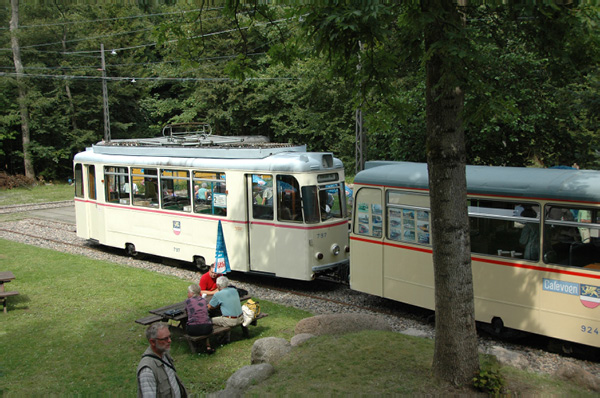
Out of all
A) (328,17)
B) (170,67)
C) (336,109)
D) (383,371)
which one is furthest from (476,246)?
(170,67)

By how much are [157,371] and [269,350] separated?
10.8 ft

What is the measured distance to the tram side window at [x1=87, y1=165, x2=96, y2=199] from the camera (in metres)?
17.8

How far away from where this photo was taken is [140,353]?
29.2 ft

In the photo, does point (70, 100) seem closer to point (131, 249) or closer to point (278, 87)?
point (278, 87)

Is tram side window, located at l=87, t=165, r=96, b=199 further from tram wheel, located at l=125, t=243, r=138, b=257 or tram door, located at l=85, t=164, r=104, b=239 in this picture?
tram wheel, located at l=125, t=243, r=138, b=257

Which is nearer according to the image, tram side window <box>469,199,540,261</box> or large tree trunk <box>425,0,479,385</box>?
large tree trunk <box>425,0,479,385</box>

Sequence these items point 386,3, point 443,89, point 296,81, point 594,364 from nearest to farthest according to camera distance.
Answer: point 443,89, point 386,3, point 594,364, point 296,81

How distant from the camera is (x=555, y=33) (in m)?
6.67

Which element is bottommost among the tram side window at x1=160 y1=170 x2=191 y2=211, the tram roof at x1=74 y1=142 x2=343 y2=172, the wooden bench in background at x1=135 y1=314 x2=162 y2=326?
the wooden bench in background at x1=135 y1=314 x2=162 y2=326

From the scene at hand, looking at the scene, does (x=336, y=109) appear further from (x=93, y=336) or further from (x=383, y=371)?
(x=383, y=371)

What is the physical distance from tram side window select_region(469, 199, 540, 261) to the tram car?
0.05ft

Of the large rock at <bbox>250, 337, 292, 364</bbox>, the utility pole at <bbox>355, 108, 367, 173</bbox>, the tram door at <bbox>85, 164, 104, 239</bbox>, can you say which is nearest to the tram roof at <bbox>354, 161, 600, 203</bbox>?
the large rock at <bbox>250, 337, 292, 364</bbox>

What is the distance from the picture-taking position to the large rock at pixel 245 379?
269 inches

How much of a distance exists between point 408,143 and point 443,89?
36.3 feet
